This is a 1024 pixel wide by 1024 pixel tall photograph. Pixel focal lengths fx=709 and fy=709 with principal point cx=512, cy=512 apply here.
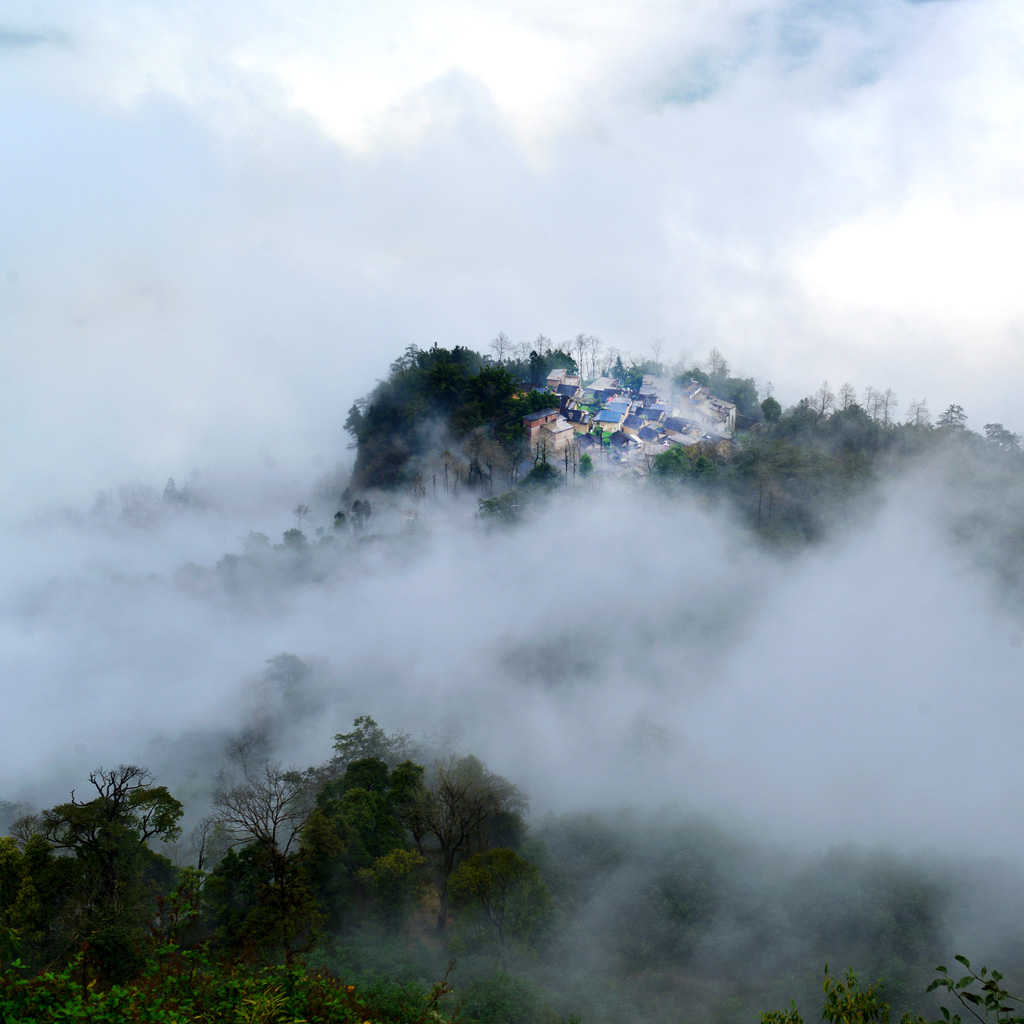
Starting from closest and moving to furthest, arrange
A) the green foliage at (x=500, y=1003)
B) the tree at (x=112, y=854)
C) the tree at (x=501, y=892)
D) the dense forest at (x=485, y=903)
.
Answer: the green foliage at (x=500, y=1003) < the tree at (x=112, y=854) < the dense forest at (x=485, y=903) < the tree at (x=501, y=892)

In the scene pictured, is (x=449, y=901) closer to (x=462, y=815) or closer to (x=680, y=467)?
(x=462, y=815)

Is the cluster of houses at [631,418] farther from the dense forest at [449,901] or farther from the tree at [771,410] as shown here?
the dense forest at [449,901]

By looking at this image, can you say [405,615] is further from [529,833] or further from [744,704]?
[529,833]

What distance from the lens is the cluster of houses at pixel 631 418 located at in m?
52.0

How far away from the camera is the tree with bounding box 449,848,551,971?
17891mm

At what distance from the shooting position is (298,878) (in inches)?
711

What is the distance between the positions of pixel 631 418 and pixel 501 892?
138 feet

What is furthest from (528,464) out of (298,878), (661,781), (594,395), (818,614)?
(298,878)

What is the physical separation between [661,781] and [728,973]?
10491 millimetres

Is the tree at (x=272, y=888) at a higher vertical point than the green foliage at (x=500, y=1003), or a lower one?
higher

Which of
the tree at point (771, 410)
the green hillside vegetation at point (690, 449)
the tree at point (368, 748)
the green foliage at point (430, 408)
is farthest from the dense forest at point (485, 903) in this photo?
the tree at point (771, 410)

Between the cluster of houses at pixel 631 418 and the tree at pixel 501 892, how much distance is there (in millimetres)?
35470

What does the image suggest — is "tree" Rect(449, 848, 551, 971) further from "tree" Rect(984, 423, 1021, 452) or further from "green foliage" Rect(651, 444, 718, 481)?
"tree" Rect(984, 423, 1021, 452)

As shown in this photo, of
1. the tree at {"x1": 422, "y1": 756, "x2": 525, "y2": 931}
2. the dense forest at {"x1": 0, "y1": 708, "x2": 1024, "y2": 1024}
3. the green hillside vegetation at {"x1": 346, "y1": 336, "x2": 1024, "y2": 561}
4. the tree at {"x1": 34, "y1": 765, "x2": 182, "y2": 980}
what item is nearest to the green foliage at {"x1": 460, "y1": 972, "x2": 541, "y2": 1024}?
the dense forest at {"x1": 0, "y1": 708, "x2": 1024, "y2": 1024}
